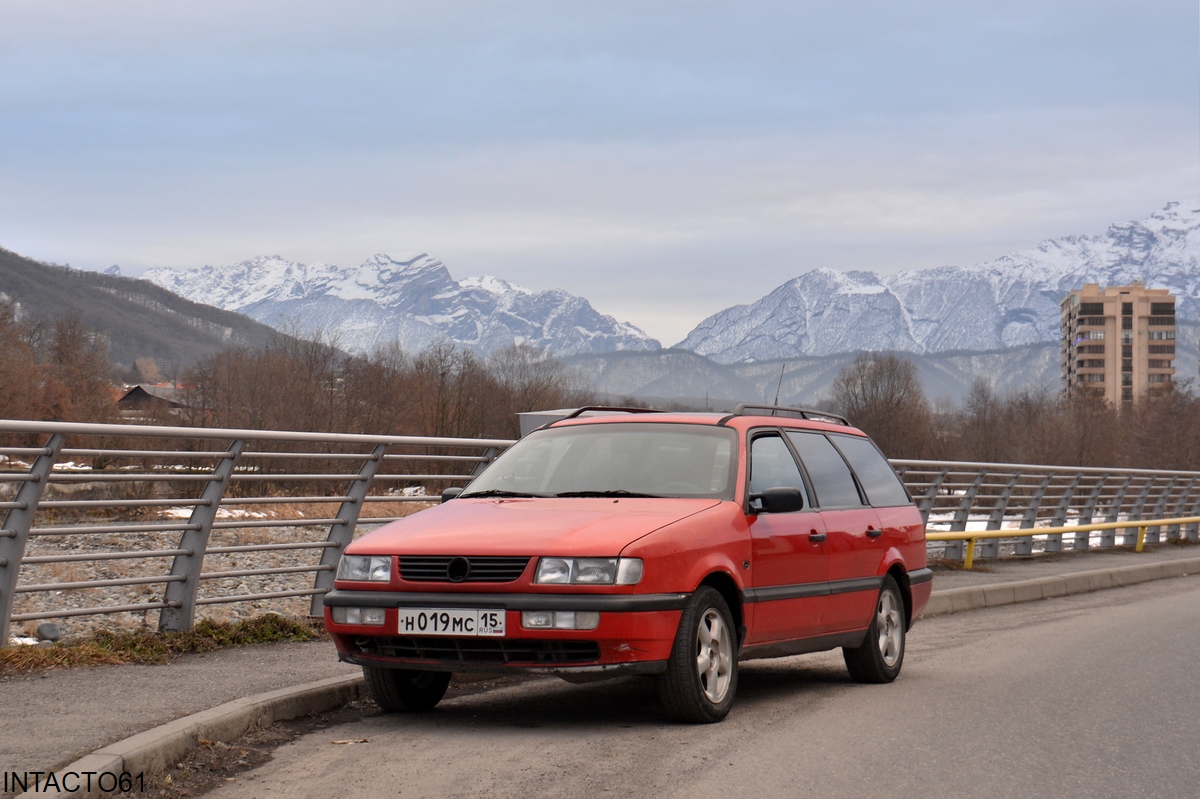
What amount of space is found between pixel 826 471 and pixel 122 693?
4368 millimetres

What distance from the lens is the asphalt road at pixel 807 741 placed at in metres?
5.41

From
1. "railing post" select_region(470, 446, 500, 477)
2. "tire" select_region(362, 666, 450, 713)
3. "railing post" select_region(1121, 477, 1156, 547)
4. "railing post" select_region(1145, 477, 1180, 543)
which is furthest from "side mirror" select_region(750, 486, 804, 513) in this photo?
"railing post" select_region(1145, 477, 1180, 543)

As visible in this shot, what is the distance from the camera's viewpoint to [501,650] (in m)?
6.35

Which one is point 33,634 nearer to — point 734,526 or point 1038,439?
point 734,526

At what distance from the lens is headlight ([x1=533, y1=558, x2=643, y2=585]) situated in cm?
626

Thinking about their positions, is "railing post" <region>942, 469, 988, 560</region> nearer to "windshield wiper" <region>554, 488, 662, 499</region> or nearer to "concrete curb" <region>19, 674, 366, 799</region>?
"windshield wiper" <region>554, 488, 662, 499</region>

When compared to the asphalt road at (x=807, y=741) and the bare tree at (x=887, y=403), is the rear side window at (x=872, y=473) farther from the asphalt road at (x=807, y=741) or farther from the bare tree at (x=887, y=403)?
the bare tree at (x=887, y=403)

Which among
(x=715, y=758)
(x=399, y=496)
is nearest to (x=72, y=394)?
(x=399, y=496)

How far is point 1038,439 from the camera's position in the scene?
122 meters

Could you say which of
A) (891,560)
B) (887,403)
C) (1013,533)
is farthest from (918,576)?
(887,403)

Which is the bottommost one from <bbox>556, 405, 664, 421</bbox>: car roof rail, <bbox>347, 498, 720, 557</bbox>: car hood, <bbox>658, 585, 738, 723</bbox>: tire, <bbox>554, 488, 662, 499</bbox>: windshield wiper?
<bbox>658, 585, 738, 723</bbox>: tire

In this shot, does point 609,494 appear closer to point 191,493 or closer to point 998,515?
point 191,493

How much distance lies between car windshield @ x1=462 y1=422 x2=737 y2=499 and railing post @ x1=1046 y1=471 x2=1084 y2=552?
15677 mm

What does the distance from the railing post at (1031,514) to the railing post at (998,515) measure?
0.93m
